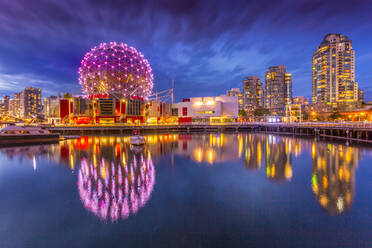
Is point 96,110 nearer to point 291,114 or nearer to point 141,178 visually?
point 141,178

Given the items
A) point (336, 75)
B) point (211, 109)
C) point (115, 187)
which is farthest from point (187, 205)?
point (336, 75)

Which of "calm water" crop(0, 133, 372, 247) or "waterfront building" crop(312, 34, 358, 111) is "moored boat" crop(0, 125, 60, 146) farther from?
"waterfront building" crop(312, 34, 358, 111)

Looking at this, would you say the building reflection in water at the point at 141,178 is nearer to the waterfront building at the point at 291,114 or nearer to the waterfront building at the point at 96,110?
the waterfront building at the point at 96,110

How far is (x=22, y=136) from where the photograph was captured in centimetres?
3588

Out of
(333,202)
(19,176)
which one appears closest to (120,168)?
(19,176)

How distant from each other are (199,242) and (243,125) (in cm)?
6226

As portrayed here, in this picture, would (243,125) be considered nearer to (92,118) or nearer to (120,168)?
(92,118)

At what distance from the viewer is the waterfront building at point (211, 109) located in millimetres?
77188

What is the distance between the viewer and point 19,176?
16219 mm

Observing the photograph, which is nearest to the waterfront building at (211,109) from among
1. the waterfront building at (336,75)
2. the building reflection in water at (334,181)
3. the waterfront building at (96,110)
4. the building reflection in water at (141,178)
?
the waterfront building at (96,110)

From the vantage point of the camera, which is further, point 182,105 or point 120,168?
point 182,105

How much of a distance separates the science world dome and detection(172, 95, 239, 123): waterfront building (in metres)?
23.2

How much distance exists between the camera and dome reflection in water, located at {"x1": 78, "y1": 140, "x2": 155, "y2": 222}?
9773 mm

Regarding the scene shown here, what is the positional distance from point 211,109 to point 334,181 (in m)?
64.3
